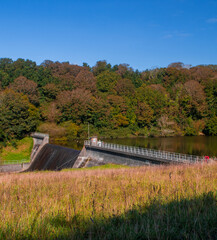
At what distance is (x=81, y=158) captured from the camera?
30891 mm

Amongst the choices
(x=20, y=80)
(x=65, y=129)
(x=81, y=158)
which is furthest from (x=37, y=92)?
(x=81, y=158)

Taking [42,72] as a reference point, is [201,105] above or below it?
below

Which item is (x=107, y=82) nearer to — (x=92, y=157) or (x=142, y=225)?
(x=92, y=157)

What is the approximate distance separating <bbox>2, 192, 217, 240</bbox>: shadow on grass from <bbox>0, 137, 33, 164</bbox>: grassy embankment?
40.9 metres

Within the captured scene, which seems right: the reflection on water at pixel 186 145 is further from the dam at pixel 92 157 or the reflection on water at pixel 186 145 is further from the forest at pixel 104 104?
the forest at pixel 104 104

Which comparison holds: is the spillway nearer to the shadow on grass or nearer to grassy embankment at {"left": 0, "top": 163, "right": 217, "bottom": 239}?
grassy embankment at {"left": 0, "top": 163, "right": 217, "bottom": 239}

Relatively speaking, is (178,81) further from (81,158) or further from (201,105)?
(81,158)

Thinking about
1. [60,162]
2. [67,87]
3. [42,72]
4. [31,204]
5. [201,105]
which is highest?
[42,72]

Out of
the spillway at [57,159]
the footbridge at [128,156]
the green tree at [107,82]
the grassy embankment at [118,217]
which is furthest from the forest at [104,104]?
the grassy embankment at [118,217]

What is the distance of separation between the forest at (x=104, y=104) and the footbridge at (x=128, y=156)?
23.6 m

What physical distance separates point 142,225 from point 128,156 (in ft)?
78.3

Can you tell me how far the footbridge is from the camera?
22.7m

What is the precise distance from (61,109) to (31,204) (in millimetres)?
57258

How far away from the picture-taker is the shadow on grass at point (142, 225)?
296cm
